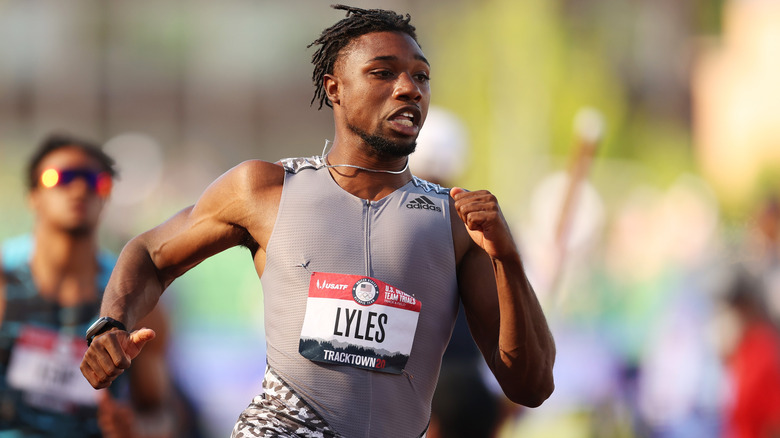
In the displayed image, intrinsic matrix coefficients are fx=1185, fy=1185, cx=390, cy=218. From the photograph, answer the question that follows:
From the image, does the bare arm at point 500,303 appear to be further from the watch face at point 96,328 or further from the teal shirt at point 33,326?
the teal shirt at point 33,326

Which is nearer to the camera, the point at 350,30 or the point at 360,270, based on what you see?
the point at 360,270

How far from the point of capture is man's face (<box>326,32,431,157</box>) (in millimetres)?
4105

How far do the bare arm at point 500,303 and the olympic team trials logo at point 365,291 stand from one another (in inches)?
14.4

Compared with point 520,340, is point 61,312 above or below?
below

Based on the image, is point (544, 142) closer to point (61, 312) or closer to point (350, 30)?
point (61, 312)

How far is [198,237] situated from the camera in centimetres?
416

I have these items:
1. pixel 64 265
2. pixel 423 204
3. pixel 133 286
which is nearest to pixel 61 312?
pixel 64 265

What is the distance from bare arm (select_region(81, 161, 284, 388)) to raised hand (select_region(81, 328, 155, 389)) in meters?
0.22

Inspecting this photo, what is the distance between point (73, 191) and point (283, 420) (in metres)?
3.12

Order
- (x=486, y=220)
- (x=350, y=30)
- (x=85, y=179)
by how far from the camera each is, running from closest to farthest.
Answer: (x=486, y=220)
(x=350, y=30)
(x=85, y=179)

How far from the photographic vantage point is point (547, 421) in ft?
35.3

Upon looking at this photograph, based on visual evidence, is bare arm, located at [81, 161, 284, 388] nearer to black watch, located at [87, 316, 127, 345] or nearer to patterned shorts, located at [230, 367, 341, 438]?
black watch, located at [87, 316, 127, 345]

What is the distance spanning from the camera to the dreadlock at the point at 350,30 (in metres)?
4.32

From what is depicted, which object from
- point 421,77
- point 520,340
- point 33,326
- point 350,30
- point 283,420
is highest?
point 350,30
